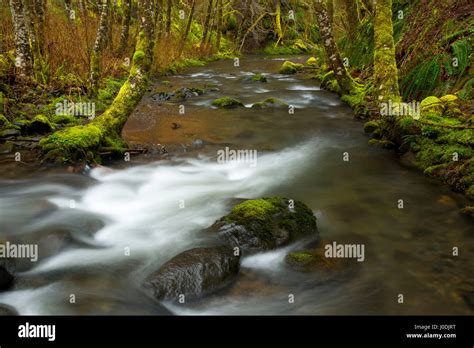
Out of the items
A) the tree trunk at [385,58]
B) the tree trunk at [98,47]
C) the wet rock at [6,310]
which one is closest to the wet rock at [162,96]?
the tree trunk at [98,47]

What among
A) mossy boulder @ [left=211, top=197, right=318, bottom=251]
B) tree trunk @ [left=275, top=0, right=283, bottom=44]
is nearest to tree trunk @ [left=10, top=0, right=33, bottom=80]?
mossy boulder @ [left=211, top=197, right=318, bottom=251]

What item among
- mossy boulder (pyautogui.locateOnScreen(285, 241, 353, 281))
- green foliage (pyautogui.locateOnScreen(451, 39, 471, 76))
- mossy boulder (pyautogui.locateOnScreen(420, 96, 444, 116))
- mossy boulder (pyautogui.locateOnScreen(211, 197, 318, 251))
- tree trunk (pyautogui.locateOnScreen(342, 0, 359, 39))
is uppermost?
tree trunk (pyautogui.locateOnScreen(342, 0, 359, 39))

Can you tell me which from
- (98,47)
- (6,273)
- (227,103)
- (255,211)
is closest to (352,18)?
(227,103)

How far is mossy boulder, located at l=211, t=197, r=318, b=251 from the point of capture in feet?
15.7

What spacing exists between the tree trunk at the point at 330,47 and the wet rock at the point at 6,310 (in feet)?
31.8

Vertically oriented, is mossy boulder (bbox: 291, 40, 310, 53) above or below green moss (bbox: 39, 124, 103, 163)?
above

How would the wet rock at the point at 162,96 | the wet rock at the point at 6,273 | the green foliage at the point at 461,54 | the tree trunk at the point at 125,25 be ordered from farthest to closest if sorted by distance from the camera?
1. the tree trunk at the point at 125,25
2. the wet rock at the point at 162,96
3. the green foliage at the point at 461,54
4. the wet rock at the point at 6,273

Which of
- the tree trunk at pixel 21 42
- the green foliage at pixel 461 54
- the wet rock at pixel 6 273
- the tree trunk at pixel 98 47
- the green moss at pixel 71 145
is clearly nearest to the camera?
the wet rock at pixel 6 273

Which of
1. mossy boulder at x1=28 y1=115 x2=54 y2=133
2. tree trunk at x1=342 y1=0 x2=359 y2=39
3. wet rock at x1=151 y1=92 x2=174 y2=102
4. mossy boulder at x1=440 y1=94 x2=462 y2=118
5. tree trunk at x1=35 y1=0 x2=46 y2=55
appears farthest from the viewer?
tree trunk at x1=342 y1=0 x2=359 y2=39

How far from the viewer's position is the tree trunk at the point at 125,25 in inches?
575

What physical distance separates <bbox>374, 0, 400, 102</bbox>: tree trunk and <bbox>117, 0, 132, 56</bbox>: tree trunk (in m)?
9.22

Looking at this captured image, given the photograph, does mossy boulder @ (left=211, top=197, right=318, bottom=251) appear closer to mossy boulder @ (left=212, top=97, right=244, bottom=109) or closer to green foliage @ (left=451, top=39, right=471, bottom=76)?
green foliage @ (left=451, top=39, right=471, bottom=76)

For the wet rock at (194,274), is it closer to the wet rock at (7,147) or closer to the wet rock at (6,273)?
the wet rock at (6,273)
